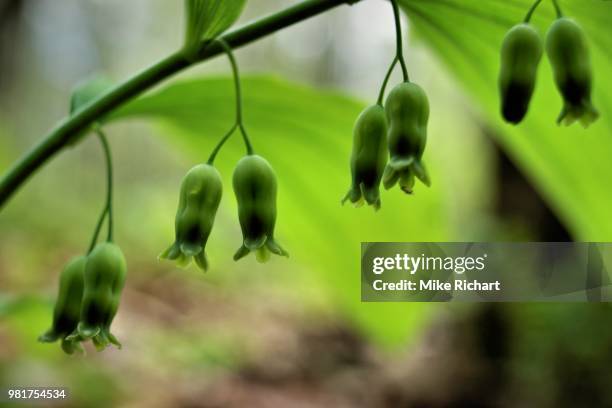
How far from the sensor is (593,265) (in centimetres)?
128

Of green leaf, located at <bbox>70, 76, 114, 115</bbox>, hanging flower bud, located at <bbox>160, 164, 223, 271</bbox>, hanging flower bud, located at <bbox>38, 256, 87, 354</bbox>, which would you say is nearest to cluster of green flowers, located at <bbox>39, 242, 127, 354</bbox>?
hanging flower bud, located at <bbox>38, 256, 87, 354</bbox>

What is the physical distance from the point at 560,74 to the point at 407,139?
0.15 metres

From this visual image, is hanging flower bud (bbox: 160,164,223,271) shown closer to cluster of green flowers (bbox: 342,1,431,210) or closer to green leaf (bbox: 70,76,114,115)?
cluster of green flowers (bbox: 342,1,431,210)

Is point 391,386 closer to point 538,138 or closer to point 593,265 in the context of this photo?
point 593,265

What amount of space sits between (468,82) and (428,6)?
22 cm

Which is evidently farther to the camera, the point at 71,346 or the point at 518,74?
the point at 71,346

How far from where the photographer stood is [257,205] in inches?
25.5

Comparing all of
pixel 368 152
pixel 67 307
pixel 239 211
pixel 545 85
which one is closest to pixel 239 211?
pixel 239 211

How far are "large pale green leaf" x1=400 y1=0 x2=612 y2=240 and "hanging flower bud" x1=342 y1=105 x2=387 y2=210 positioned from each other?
0.20m

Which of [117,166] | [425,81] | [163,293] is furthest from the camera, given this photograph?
[117,166]

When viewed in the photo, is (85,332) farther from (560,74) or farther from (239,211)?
(560,74)

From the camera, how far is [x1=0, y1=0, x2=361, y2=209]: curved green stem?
64 centimetres

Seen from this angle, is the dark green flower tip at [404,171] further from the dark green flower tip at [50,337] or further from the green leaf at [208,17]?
the dark green flower tip at [50,337]

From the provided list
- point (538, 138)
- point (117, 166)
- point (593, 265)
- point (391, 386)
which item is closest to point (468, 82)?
point (538, 138)
